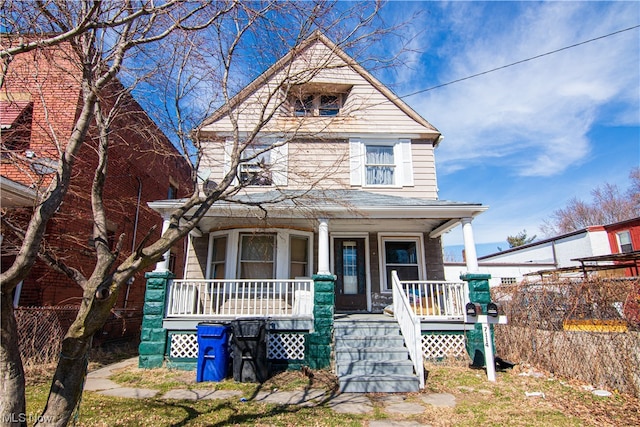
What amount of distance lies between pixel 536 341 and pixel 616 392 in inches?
67.0

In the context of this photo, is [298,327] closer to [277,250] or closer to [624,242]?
[277,250]

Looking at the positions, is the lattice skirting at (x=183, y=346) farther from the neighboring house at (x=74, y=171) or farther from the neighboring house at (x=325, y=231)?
the neighboring house at (x=74, y=171)

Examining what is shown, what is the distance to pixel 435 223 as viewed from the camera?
9.44 metres

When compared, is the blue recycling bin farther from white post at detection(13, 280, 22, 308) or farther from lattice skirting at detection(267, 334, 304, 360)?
white post at detection(13, 280, 22, 308)

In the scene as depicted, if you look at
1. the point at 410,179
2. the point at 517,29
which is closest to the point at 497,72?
the point at 517,29

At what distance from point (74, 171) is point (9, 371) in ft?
21.9

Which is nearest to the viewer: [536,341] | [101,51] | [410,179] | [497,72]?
[101,51]

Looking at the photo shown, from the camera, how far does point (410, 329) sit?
21.8ft

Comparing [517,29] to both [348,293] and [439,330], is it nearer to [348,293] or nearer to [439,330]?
[439,330]

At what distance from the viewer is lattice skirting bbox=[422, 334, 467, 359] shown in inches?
301

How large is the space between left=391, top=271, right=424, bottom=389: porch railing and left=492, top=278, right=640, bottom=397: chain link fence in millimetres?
2574

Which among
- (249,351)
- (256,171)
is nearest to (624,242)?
(256,171)

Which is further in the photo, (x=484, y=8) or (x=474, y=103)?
(x=474, y=103)

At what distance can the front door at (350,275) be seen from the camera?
9.78m
